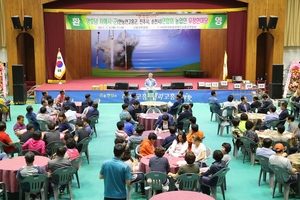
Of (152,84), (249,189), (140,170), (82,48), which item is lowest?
(249,189)

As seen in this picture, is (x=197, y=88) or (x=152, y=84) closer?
(x=152, y=84)

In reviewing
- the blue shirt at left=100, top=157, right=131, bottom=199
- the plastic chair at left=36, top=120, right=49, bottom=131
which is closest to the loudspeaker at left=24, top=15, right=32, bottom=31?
the plastic chair at left=36, top=120, right=49, bottom=131

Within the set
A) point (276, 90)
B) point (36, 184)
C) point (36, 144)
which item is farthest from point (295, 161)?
point (276, 90)

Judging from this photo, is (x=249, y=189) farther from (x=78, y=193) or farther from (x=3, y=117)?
(x=3, y=117)

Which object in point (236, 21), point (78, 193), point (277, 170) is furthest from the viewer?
point (236, 21)

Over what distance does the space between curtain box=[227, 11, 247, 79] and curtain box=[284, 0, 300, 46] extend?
8.52 ft

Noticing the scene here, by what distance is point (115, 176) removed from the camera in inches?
180

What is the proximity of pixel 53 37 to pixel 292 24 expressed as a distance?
12.5 meters

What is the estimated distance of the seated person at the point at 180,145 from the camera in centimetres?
661

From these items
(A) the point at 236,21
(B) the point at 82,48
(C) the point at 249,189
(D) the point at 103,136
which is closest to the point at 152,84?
(D) the point at 103,136

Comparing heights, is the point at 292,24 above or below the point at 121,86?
above

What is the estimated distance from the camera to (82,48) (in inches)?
856

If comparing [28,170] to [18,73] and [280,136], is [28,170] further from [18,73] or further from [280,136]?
[18,73]

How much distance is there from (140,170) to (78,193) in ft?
4.34
